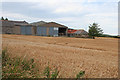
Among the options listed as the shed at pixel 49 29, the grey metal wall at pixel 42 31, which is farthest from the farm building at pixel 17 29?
the shed at pixel 49 29

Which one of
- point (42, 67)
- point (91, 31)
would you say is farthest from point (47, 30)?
point (42, 67)

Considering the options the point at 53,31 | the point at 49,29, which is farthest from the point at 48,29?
the point at 53,31

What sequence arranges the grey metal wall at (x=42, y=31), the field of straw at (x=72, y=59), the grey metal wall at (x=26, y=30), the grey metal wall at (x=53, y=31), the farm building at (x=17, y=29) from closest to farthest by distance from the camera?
the field of straw at (x=72, y=59) < the grey metal wall at (x=42, y=31) < the grey metal wall at (x=53, y=31) < the grey metal wall at (x=26, y=30) < the farm building at (x=17, y=29)

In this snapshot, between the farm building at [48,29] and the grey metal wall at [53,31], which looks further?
the grey metal wall at [53,31]

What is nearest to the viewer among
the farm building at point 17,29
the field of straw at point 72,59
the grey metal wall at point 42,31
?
the field of straw at point 72,59

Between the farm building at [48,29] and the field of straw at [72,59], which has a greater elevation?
the farm building at [48,29]

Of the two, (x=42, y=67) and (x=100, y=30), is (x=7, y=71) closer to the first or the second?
(x=42, y=67)

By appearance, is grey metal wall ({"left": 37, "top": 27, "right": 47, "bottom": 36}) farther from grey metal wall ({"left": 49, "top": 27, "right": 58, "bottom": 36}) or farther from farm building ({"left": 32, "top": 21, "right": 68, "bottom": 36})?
grey metal wall ({"left": 49, "top": 27, "right": 58, "bottom": 36})

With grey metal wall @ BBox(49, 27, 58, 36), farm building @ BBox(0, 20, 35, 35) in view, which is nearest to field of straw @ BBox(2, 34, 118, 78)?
grey metal wall @ BBox(49, 27, 58, 36)

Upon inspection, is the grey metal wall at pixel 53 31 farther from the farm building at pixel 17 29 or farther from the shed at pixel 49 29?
the farm building at pixel 17 29

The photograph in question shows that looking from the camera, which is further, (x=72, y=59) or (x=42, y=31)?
(x=42, y=31)

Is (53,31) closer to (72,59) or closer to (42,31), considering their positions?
(42,31)

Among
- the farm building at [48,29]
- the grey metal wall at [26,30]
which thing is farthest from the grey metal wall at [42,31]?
the grey metal wall at [26,30]

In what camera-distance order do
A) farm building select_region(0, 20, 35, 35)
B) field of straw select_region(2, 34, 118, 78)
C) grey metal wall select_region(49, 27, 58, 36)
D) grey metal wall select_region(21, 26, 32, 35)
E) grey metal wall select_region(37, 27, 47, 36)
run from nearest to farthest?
field of straw select_region(2, 34, 118, 78)
grey metal wall select_region(37, 27, 47, 36)
grey metal wall select_region(49, 27, 58, 36)
grey metal wall select_region(21, 26, 32, 35)
farm building select_region(0, 20, 35, 35)
